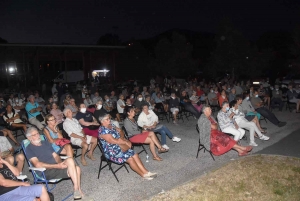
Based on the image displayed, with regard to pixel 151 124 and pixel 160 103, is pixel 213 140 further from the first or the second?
pixel 160 103

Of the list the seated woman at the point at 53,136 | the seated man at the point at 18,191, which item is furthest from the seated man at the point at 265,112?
the seated man at the point at 18,191

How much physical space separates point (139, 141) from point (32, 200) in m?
2.98

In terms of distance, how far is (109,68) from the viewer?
116 feet

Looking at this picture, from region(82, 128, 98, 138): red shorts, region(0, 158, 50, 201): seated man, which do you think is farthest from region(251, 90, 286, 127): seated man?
region(0, 158, 50, 201): seated man

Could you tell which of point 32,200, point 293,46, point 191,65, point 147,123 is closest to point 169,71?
point 191,65

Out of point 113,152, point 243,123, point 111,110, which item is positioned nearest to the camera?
point 113,152

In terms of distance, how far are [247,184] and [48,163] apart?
11.6 feet

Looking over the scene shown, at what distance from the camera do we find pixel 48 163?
4844 millimetres

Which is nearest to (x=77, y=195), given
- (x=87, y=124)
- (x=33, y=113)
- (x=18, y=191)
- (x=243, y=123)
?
(x=18, y=191)

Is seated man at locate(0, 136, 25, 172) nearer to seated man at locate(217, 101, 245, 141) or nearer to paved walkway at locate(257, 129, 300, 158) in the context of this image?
seated man at locate(217, 101, 245, 141)

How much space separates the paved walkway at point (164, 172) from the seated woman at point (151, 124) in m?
0.38

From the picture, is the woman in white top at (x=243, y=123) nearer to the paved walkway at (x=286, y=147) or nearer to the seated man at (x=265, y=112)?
the paved walkway at (x=286, y=147)

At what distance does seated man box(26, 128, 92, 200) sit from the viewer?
15.3ft

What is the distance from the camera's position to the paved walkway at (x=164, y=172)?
4992 mm
